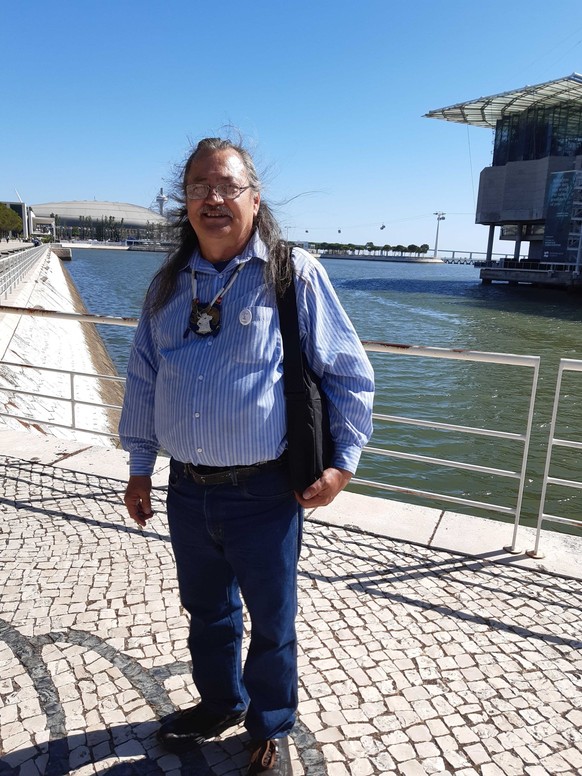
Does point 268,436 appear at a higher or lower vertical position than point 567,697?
higher

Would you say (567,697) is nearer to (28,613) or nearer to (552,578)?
(552,578)

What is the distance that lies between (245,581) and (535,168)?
235 feet

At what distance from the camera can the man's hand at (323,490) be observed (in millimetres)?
1884

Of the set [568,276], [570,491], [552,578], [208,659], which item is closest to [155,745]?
[208,659]

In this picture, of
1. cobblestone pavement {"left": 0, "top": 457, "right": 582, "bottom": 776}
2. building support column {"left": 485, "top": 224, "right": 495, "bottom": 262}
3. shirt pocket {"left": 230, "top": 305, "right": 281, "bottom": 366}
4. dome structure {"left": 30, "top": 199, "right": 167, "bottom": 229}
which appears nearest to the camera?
shirt pocket {"left": 230, "top": 305, "right": 281, "bottom": 366}

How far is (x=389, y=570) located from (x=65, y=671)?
1.74m

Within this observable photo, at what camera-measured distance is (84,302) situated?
1401 inches

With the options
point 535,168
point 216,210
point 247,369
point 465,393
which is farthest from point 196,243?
point 535,168

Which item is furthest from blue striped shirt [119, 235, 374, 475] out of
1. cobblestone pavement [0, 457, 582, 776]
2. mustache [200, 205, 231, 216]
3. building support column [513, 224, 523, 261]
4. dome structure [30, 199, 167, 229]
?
dome structure [30, 199, 167, 229]

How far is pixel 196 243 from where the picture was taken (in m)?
2.12

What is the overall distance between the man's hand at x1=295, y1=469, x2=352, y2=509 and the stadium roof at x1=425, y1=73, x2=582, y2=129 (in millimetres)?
65712

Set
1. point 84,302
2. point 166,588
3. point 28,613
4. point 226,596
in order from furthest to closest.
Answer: point 84,302 → point 166,588 → point 28,613 → point 226,596

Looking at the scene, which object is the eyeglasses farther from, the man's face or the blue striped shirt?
the blue striped shirt

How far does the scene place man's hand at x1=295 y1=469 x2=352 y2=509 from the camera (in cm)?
188
